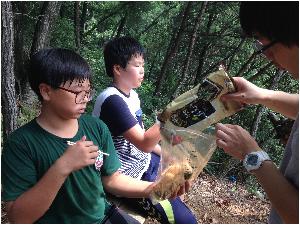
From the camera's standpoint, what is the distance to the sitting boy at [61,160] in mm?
1653

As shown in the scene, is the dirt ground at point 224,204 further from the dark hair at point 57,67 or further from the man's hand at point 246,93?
the dark hair at point 57,67

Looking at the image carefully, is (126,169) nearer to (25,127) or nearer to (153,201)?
(153,201)

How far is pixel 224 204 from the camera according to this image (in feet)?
19.4

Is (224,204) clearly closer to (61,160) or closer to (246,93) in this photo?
(246,93)

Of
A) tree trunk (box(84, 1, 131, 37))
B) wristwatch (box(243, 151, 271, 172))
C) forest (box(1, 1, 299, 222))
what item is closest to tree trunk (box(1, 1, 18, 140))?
wristwatch (box(243, 151, 271, 172))

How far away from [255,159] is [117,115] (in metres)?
1.15

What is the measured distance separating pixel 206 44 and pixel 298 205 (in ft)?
29.8

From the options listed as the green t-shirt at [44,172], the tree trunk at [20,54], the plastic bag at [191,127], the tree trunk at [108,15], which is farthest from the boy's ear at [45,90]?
the tree trunk at [108,15]

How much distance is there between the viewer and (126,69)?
282 cm

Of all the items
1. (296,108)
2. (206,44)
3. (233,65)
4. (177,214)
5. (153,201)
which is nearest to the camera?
(296,108)

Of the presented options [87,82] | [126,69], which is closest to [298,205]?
[87,82]

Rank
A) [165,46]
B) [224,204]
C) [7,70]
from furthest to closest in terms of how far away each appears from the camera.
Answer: [165,46] < [224,204] < [7,70]

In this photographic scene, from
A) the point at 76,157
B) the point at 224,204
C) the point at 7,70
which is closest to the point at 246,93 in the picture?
the point at 76,157

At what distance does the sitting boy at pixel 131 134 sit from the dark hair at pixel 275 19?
120 centimetres
